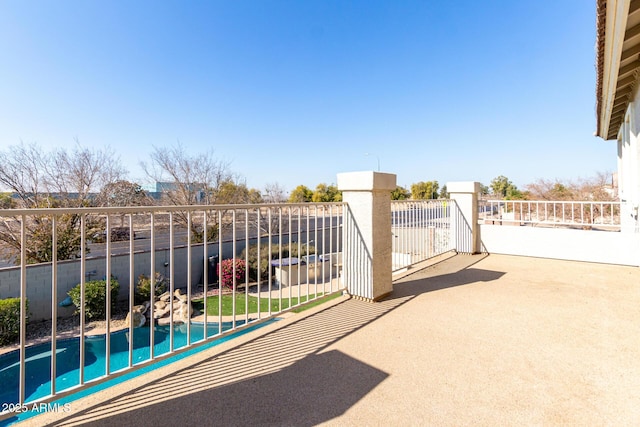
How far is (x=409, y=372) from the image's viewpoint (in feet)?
5.82

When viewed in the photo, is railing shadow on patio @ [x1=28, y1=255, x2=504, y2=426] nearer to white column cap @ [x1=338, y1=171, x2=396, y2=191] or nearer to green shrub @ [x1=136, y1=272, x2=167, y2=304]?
white column cap @ [x1=338, y1=171, x2=396, y2=191]

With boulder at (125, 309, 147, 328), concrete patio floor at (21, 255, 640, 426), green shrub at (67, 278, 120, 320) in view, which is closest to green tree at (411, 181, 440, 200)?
boulder at (125, 309, 147, 328)

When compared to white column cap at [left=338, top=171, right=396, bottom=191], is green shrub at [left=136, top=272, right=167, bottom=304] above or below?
below

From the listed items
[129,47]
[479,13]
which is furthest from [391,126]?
[129,47]

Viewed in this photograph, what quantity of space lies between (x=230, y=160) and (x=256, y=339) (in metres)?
15.9

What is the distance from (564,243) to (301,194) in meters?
23.8

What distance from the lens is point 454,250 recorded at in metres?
5.62

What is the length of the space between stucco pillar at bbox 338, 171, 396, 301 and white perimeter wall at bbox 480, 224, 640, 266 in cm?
346

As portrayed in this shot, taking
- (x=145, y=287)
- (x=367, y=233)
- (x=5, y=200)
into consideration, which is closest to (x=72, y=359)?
(x=145, y=287)

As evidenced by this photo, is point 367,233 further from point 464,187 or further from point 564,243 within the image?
point 564,243

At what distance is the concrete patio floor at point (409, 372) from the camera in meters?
1.42

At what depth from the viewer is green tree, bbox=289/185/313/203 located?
1069 inches

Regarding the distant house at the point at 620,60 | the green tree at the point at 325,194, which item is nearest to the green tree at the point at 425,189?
the green tree at the point at 325,194

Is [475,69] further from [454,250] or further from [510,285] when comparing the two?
[510,285]
